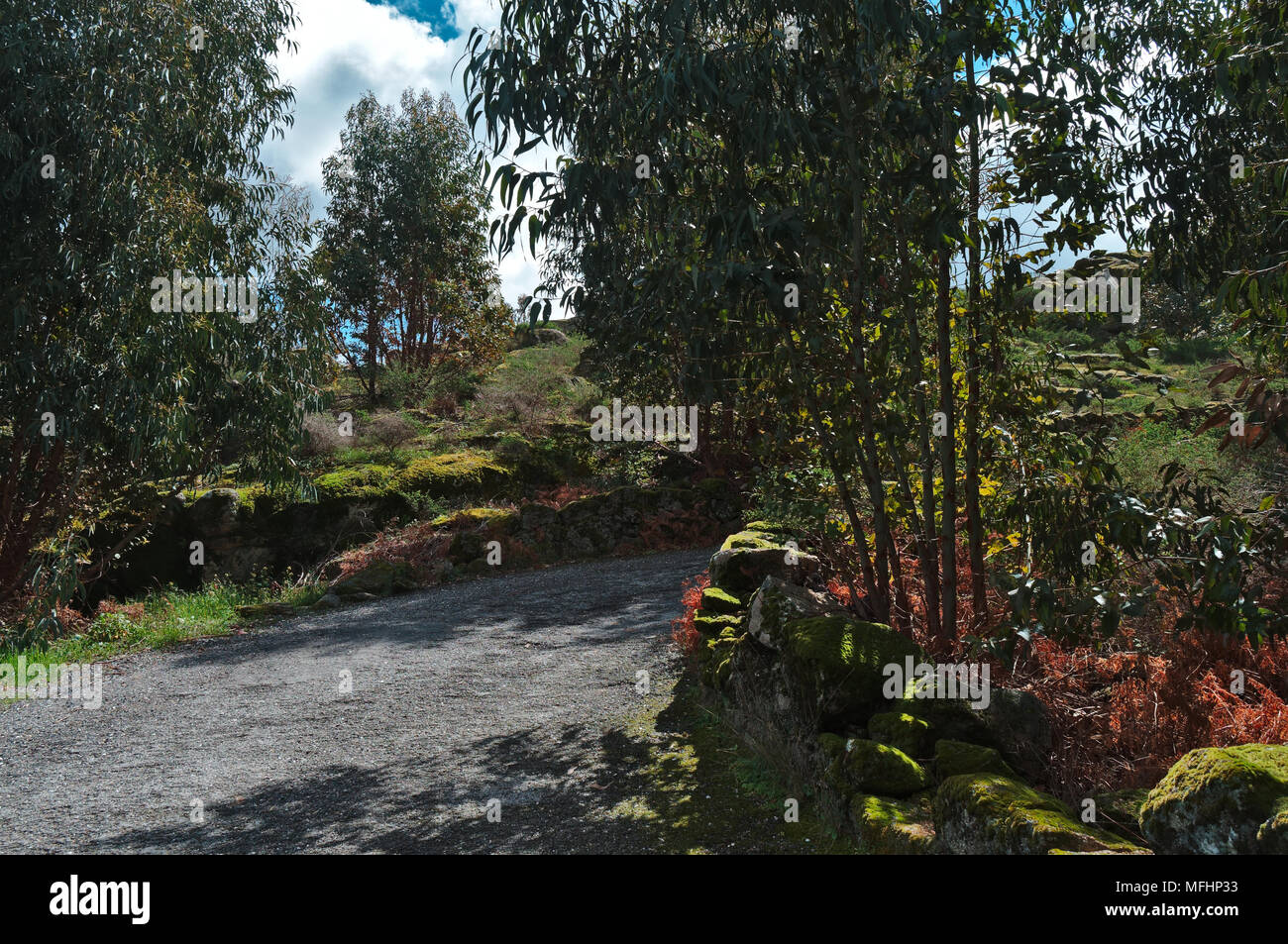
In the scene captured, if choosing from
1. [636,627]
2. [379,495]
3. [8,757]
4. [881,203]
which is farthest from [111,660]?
[881,203]

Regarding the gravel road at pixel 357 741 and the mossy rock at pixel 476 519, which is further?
the mossy rock at pixel 476 519

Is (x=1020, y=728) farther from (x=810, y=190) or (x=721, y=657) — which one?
(x=810, y=190)

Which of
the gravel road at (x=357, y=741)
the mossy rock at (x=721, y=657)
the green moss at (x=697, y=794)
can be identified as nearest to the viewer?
the green moss at (x=697, y=794)

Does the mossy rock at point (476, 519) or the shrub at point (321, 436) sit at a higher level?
the shrub at point (321, 436)

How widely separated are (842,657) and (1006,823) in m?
1.65

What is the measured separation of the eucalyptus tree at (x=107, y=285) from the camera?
923 centimetres

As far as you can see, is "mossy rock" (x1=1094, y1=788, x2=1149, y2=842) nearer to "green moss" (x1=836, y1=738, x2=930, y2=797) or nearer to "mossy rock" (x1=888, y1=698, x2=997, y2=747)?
"mossy rock" (x1=888, y1=698, x2=997, y2=747)

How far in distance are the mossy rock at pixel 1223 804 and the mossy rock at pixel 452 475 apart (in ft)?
44.5

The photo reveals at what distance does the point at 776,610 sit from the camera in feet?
17.5

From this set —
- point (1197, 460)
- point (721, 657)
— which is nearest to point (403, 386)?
point (1197, 460)

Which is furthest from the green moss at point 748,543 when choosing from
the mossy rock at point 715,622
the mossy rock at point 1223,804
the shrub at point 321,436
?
the shrub at point 321,436

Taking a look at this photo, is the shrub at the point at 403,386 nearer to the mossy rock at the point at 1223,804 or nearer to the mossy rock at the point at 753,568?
the mossy rock at the point at 753,568

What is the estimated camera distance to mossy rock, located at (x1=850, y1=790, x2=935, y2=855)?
11.1ft
